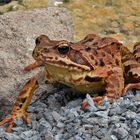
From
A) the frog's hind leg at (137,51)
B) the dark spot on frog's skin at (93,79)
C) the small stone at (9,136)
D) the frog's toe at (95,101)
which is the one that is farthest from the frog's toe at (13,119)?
the frog's hind leg at (137,51)

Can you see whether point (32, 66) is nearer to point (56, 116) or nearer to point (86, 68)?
point (86, 68)

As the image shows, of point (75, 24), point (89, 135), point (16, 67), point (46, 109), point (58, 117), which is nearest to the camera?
point (89, 135)

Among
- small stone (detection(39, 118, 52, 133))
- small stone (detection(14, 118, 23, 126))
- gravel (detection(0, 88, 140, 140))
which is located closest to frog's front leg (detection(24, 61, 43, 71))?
gravel (detection(0, 88, 140, 140))

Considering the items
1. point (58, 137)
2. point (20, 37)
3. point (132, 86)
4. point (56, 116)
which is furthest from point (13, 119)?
point (20, 37)

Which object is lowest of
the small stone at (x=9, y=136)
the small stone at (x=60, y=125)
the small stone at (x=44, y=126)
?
the small stone at (x=9, y=136)

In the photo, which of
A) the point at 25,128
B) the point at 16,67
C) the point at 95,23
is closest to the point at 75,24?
the point at 95,23

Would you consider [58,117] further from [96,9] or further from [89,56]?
[96,9]

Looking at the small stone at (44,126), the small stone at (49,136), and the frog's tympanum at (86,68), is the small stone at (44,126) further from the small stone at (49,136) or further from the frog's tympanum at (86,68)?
the frog's tympanum at (86,68)

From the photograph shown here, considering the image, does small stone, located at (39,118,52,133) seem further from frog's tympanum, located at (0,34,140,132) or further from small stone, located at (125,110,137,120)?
small stone, located at (125,110,137,120)
